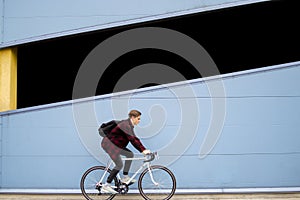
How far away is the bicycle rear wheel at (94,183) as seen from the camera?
7422 millimetres

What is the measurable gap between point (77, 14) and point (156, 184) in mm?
3973

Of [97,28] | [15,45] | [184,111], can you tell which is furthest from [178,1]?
[15,45]

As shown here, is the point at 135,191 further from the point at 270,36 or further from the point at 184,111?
the point at 270,36

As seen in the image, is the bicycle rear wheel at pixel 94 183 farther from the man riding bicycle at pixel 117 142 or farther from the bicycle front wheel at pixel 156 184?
the bicycle front wheel at pixel 156 184

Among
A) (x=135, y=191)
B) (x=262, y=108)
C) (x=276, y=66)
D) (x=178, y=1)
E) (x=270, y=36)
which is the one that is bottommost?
(x=135, y=191)

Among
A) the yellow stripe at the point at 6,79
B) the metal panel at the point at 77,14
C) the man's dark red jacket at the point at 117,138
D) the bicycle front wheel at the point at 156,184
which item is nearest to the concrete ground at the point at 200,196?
the bicycle front wheel at the point at 156,184

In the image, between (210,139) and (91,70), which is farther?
(91,70)

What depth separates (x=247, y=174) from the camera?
322 inches

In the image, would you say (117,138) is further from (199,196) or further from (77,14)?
(77,14)

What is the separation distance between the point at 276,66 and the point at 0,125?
19.8 feet

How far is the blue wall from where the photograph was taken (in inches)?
322

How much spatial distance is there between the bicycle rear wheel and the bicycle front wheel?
539mm

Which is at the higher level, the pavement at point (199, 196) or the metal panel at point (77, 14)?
the metal panel at point (77, 14)

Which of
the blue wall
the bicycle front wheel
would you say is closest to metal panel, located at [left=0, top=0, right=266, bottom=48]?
the blue wall
